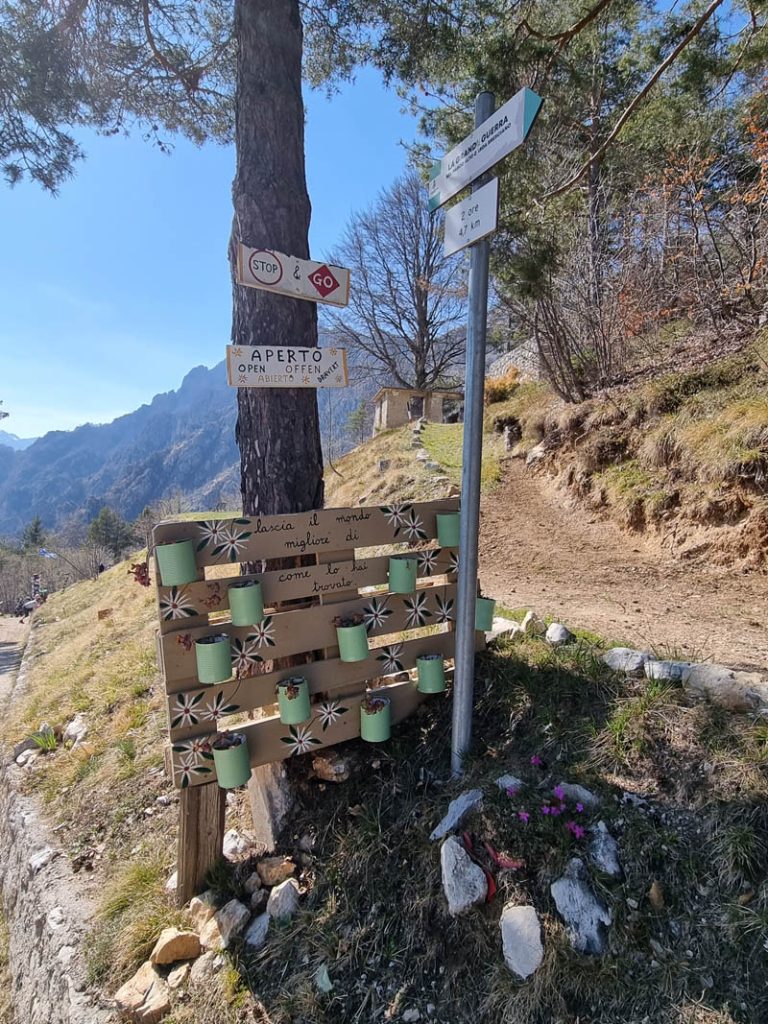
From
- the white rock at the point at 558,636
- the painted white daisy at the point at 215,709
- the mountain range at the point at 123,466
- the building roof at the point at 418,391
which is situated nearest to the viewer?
the painted white daisy at the point at 215,709

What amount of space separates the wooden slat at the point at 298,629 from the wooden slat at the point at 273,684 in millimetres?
77

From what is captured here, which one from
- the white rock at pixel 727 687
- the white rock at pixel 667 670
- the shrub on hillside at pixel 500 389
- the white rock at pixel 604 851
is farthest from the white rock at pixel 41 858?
the shrub on hillside at pixel 500 389

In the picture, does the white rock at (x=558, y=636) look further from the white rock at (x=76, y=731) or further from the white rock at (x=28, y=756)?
the white rock at (x=28, y=756)

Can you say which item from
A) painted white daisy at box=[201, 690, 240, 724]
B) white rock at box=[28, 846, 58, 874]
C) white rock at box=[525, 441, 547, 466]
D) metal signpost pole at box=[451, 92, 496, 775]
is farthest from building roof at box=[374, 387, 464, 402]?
painted white daisy at box=[201, 690, 240, 724]

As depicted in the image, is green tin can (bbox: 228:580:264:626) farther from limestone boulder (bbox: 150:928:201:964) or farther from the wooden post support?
limestone boulder (bbox: 150:928:201:964)

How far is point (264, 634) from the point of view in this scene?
1.95 meters

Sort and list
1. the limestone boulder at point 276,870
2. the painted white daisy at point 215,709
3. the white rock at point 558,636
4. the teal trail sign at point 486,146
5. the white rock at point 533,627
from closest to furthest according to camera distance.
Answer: the teal trail sign at point 486,146, the painted white daisy at point 215,709, the limestone boulder at point 276,870, the white rock at point 558,636, the white rock at point 533,627

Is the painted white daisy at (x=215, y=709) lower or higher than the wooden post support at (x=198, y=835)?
higher

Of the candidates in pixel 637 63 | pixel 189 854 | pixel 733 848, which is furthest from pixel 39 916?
pixel 637 63

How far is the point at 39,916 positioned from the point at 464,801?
218 centimetres

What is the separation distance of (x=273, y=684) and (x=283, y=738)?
239 millimetres

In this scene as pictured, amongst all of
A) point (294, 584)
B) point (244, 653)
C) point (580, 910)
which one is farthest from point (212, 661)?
point (580, 910)

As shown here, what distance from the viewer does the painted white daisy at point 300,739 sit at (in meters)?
2.03

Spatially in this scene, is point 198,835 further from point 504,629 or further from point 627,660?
point 627,660
